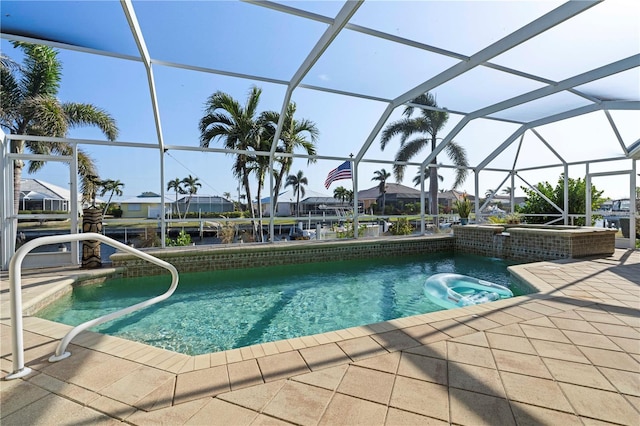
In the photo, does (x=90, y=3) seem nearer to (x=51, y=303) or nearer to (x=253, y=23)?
(x=253, y=23)

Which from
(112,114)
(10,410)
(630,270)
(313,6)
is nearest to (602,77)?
(630,270)

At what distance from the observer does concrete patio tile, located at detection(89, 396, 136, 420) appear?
4.72ft

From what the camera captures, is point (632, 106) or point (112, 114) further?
point (112, 114)

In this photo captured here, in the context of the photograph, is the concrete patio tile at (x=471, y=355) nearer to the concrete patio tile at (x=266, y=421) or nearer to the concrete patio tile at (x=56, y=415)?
the concrete patio tile at (x=266, y=421)

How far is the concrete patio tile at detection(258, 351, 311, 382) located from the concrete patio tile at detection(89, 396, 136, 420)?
659 millimetres

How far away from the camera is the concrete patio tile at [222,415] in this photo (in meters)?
1.37

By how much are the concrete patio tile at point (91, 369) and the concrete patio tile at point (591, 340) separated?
2983mm

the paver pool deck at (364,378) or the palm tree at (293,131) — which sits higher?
the palm tree at (293,131)

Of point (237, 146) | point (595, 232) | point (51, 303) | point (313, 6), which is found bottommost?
point (51, 303)

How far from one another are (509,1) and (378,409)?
4642 mm

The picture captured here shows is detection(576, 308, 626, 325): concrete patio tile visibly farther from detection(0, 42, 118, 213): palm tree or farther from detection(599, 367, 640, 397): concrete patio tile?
detection(0, 42, 118, 213): palm tree

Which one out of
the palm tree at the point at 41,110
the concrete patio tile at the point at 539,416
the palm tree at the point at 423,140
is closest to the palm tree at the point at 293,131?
the palm tree at the point at 41,110

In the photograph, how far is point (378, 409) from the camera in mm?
1462

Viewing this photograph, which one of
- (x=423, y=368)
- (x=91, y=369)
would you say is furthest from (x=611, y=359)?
(x=91, y=369)
